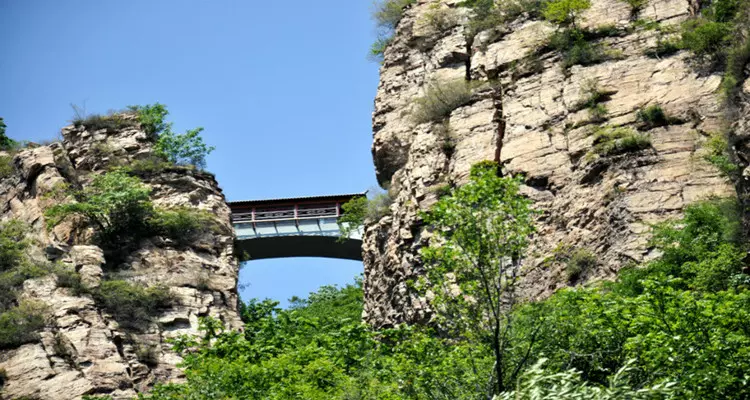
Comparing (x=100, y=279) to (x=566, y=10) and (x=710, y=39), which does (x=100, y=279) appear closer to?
(x=566, y=10)

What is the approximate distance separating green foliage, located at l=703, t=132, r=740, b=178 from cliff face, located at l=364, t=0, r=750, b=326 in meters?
0.42

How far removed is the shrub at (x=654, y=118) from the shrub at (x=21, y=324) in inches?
754

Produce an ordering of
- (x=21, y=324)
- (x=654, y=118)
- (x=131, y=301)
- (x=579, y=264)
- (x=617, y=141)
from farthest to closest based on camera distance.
Result: 1. (x=131, y=301)
2. (x=21, y=324)
3. (x=654, y=118)
4. (x=617, y=141)
5. (x=579, y=264)

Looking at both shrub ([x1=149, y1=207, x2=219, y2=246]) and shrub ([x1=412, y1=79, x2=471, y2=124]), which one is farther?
shrub ([x1=149, y1=207, x2=219, y2=246])

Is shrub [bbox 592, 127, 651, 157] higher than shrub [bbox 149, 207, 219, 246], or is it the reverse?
shrub [bbox 149, 207, 219, 246]

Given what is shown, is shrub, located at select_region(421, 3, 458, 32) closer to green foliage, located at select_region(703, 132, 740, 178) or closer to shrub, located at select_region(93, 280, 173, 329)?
green foliage, located at select_region(703, 132, 740, 178)

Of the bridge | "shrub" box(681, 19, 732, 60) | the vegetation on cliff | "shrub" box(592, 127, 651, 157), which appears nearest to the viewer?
the vegetation on cliff

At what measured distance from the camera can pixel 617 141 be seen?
3684 cm

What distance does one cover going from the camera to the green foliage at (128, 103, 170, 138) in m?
52.6

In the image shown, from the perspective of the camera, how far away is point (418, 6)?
1948 inches

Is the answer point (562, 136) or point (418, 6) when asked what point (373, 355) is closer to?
point (562, 136)

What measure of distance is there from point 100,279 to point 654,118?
61.9 feet

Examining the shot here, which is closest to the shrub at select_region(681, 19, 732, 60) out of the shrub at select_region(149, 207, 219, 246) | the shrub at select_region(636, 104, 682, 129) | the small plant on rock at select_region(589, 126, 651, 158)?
the shrub at select_region(636, 104, 682, 129)

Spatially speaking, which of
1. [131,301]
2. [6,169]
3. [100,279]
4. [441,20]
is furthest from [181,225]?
[441,20]
